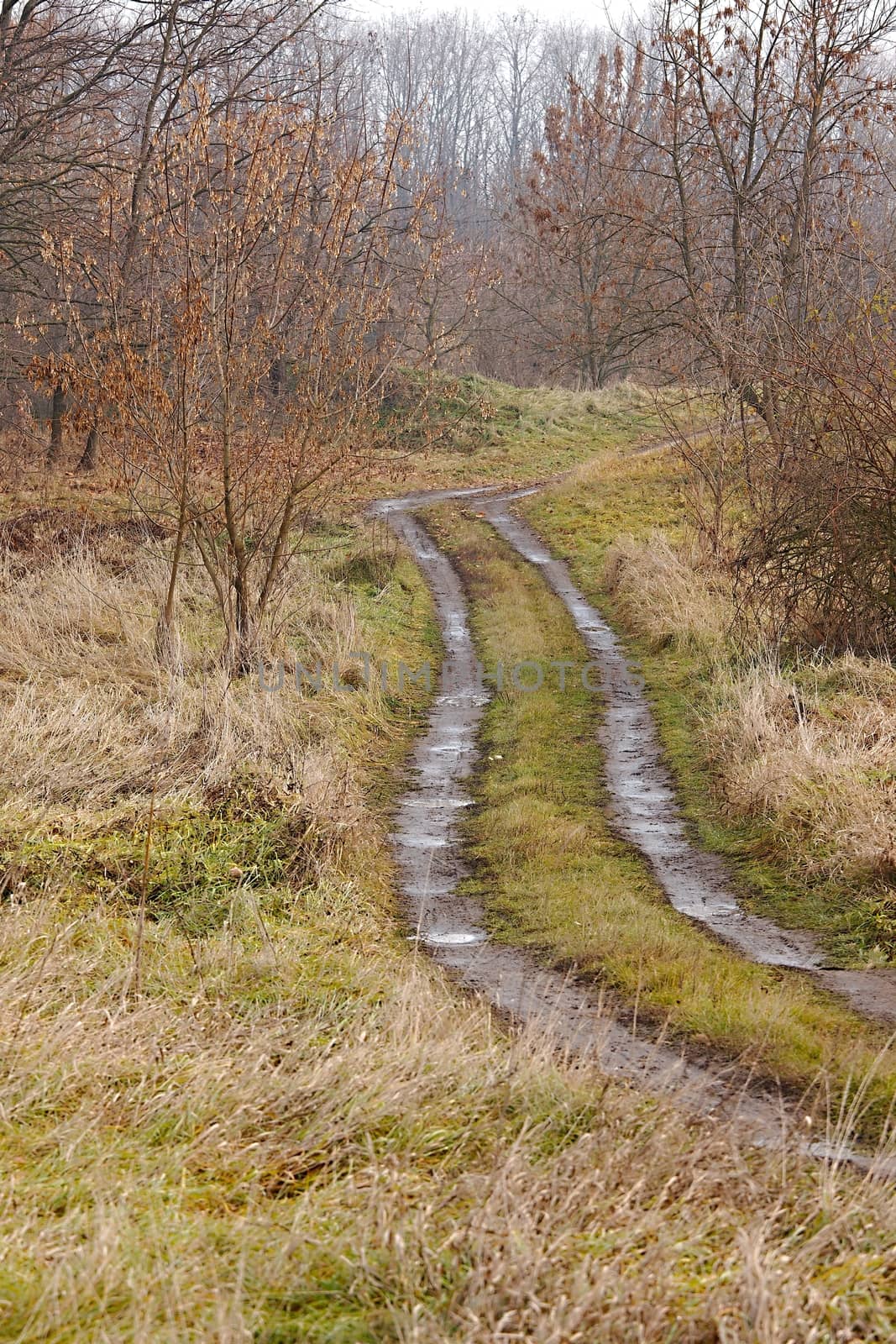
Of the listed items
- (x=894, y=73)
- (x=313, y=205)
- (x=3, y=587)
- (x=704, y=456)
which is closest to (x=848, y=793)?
(x=313, y=205)

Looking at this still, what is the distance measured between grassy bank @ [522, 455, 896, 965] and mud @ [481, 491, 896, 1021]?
0.14 m

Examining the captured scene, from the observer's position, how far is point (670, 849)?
26.8 feet

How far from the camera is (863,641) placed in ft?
35.5

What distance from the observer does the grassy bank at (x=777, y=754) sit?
7.05 metres

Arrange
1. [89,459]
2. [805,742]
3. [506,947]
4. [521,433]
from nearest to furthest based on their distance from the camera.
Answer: [506,947], [805,742], [89,459], [521,433]

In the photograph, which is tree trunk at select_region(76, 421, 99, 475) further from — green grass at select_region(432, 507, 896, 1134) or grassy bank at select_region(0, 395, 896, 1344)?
grassy bank at select_region(0, 395, 896, 1344)

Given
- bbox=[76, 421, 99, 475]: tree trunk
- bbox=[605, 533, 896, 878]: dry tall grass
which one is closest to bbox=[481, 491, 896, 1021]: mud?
bbox=[605, 533, 896, 878]: dry tall grass

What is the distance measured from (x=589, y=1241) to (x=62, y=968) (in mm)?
2762

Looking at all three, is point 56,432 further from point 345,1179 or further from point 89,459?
point 345,1179

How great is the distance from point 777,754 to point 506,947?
3.02m

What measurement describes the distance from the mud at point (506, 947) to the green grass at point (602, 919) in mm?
178

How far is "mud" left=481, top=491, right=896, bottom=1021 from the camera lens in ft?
20.2

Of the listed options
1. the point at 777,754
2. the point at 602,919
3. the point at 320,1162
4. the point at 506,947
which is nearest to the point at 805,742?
the point at 777,754

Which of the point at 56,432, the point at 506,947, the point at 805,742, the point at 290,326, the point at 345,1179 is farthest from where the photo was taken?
the point at 56,432
